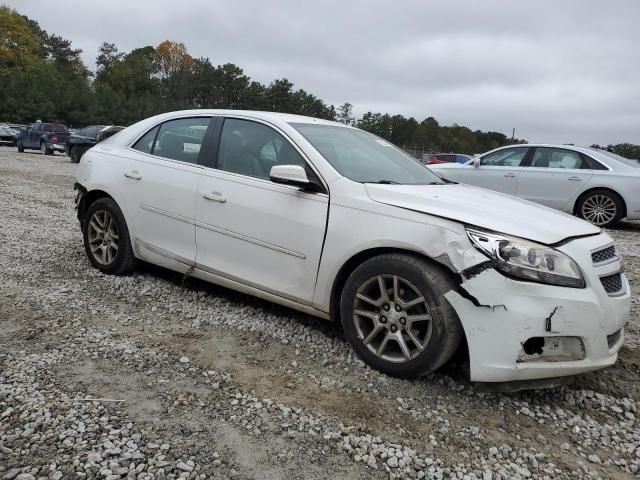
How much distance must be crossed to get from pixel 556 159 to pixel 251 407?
875 centimetres

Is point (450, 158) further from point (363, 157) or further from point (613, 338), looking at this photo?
point (613, 338)

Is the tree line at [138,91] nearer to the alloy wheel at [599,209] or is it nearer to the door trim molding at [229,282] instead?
the alloy wheel at [599,209]

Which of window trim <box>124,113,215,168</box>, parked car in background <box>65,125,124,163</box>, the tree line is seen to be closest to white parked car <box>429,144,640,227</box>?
window trim <box>124,113,215,168</box>

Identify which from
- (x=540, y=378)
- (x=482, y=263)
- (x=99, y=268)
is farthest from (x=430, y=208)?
(x=99, y=268)

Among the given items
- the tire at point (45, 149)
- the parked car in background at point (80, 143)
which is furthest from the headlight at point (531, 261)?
the tire at point (45, 149)

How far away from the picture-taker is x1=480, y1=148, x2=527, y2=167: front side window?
33.0 ft

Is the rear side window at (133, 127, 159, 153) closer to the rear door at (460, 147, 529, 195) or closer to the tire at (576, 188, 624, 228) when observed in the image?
the rear door at (460, 147, 529, 195)

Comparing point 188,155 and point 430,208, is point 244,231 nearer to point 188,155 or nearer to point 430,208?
point 188,155

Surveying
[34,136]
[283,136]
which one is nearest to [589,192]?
[283,136]

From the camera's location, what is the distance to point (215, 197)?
12.6 feet

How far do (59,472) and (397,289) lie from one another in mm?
1869

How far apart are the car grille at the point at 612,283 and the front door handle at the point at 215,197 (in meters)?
2.50

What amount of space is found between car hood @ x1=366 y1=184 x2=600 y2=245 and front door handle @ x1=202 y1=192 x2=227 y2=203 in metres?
1.12

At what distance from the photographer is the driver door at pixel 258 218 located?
3.40 meters
